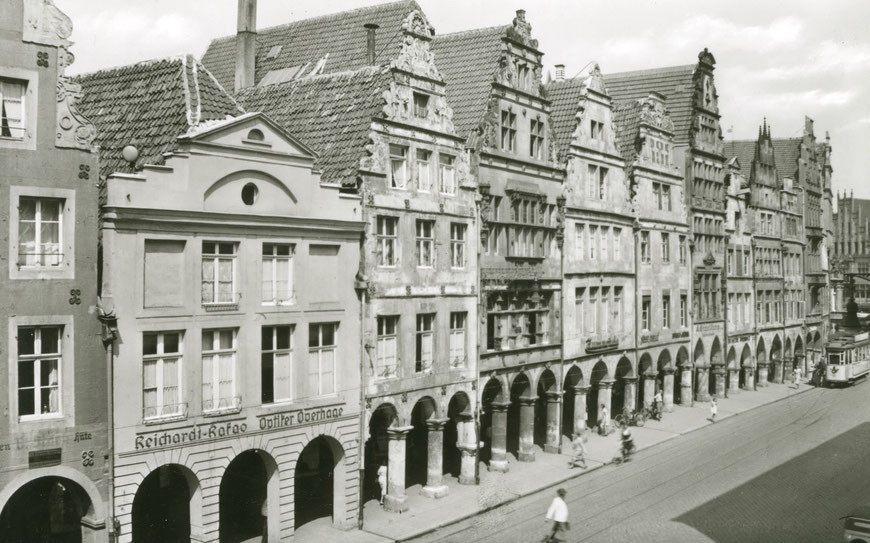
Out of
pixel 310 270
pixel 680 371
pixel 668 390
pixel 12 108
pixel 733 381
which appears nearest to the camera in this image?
pixel 12 108

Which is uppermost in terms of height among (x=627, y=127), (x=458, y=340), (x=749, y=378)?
(x=627, y=127)

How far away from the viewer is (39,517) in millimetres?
25781

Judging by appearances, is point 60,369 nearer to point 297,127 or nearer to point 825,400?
point 297,127

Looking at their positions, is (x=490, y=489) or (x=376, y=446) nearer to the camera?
(x=490, y=489)

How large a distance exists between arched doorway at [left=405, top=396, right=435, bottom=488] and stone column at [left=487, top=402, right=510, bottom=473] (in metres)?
2.80

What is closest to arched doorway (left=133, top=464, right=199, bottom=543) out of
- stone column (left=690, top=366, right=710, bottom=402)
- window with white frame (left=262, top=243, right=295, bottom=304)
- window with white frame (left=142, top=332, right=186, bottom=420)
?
window with white frame (left=142, top=332, right=186, bottom=420)

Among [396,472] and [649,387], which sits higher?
[649,387]

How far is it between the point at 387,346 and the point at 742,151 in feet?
187

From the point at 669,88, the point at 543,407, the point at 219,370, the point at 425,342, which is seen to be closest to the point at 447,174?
the point at 425,342

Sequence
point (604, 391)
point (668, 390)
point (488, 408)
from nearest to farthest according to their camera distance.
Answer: point (488, 408)
point (604, 391)
point (668, 390)

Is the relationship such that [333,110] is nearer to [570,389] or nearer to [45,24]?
[45,24]

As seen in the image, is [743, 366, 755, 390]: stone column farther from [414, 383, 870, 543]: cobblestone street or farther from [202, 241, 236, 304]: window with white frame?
[202, 241, 236, 304]: window with white frame

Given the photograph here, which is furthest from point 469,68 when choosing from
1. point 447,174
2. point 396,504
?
point 396,504

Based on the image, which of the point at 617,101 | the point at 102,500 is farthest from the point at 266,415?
the point at 617,101
